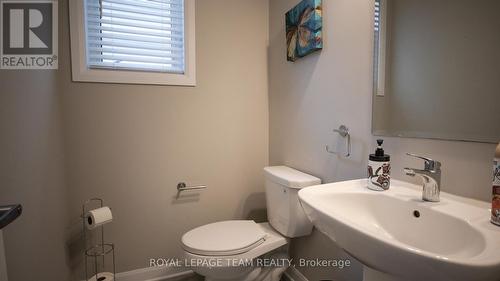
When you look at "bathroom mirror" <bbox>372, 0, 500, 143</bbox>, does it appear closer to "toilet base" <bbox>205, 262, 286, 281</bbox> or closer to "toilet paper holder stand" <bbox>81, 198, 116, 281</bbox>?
"toilet base" <bbox>205, 262, 286, 281</bbox>

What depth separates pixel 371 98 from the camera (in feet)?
3.58

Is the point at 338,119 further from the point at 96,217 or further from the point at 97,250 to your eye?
the point at 97,250

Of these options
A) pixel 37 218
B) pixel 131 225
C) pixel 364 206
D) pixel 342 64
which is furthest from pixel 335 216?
pixel 131 225

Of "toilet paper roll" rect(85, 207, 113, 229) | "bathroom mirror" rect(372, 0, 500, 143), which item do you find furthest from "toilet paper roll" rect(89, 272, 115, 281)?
"bathroom mirror" rect(372, 0, 500, 143)

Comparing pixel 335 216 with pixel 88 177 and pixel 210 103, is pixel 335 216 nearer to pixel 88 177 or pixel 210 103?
pixel 210 103

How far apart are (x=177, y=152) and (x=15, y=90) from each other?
2.98ft

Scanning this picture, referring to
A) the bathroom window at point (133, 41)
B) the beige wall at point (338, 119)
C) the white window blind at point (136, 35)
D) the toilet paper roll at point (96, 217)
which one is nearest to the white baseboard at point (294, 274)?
the beige wall at point (338, 119)

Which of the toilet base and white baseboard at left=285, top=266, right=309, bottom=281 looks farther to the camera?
white baseboard at left=285, top=266, right=309, bottom=281

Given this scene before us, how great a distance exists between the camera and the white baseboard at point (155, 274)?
5.39 ft

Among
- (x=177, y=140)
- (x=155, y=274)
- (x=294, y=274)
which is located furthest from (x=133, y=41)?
(x=294, y=274)

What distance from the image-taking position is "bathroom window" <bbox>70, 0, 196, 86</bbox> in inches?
58.9

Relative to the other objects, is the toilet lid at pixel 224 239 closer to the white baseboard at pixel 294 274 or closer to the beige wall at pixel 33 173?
the white baseboard at pixel 294 274

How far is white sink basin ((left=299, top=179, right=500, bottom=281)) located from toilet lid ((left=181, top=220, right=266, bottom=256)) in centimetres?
61

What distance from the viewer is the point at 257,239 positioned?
1382mm
